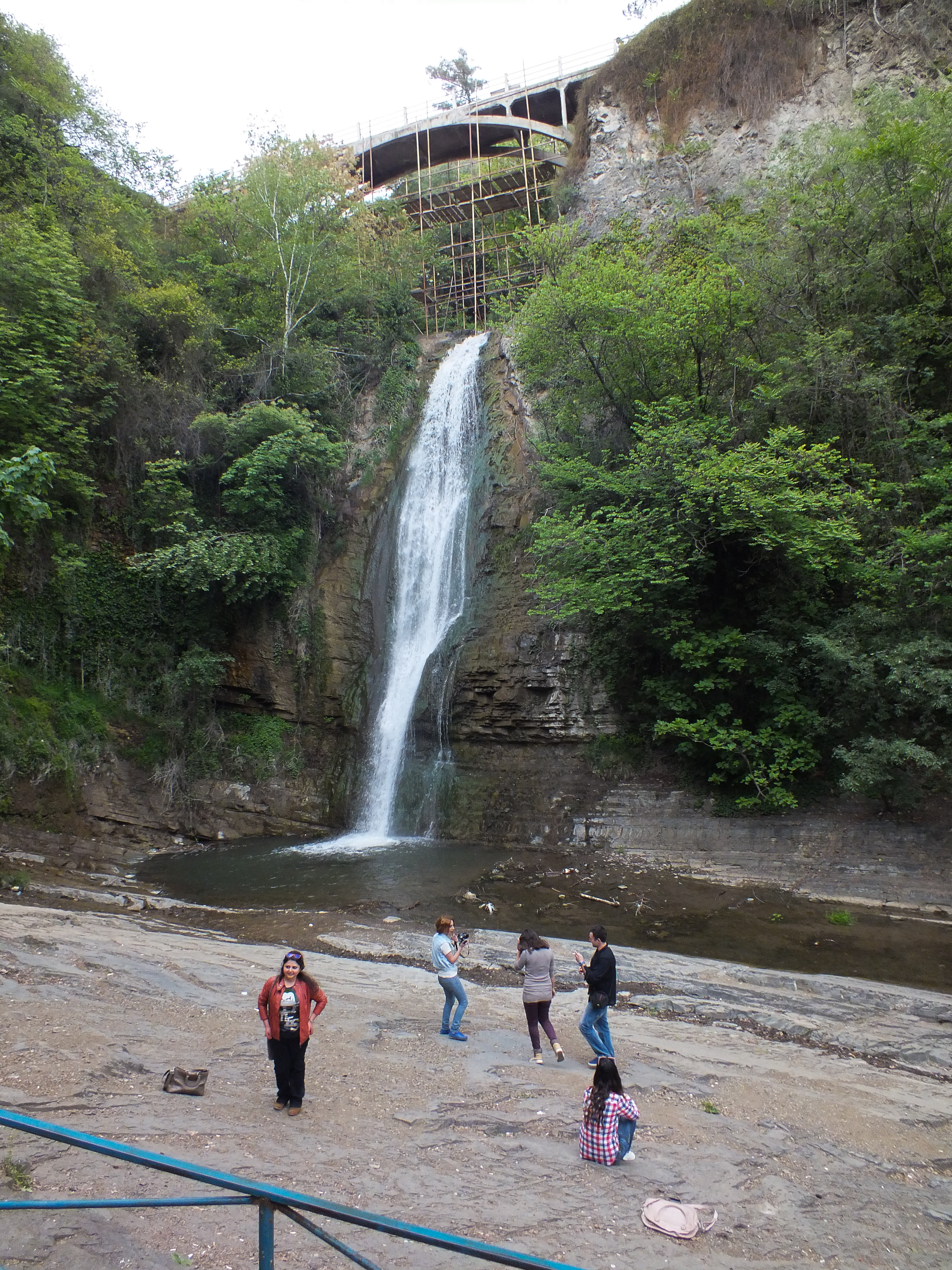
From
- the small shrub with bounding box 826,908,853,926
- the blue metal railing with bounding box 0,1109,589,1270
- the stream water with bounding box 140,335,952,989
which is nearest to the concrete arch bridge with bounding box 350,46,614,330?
the stream water with bounding box 140,335,952,989

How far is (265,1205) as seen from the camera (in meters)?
2.11

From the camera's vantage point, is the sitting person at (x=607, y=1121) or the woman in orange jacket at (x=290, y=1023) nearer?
the sitting person at (x=607, y=1121)

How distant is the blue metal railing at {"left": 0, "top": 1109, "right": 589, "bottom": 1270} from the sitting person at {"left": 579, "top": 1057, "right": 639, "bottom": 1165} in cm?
300

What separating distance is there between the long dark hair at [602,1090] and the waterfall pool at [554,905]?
5981mm

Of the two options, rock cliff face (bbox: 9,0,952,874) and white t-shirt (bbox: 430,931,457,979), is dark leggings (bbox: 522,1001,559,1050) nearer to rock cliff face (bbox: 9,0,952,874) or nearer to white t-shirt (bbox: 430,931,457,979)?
white t-shirt (bbox: 430,931,457,979)

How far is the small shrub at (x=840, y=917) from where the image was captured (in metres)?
11.3

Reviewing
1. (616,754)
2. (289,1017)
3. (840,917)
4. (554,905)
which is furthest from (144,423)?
(840,917)

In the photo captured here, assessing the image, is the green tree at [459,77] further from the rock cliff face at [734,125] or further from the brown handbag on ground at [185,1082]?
the brown handbag on ground at [185,1082]

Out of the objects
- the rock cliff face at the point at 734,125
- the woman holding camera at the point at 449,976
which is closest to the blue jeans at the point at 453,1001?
the woman holding camera at the point at 449,976

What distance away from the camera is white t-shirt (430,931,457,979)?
7.08m

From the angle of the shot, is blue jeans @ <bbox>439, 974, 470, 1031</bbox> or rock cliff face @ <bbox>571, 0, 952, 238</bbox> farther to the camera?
rock cliff face @ <bbox>571, 0, 952, 238</bbox>

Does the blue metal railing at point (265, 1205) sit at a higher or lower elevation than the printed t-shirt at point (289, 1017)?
higher

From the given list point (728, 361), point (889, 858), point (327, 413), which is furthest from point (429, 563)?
point (889, 858)

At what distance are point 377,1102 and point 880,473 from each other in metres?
14.8
